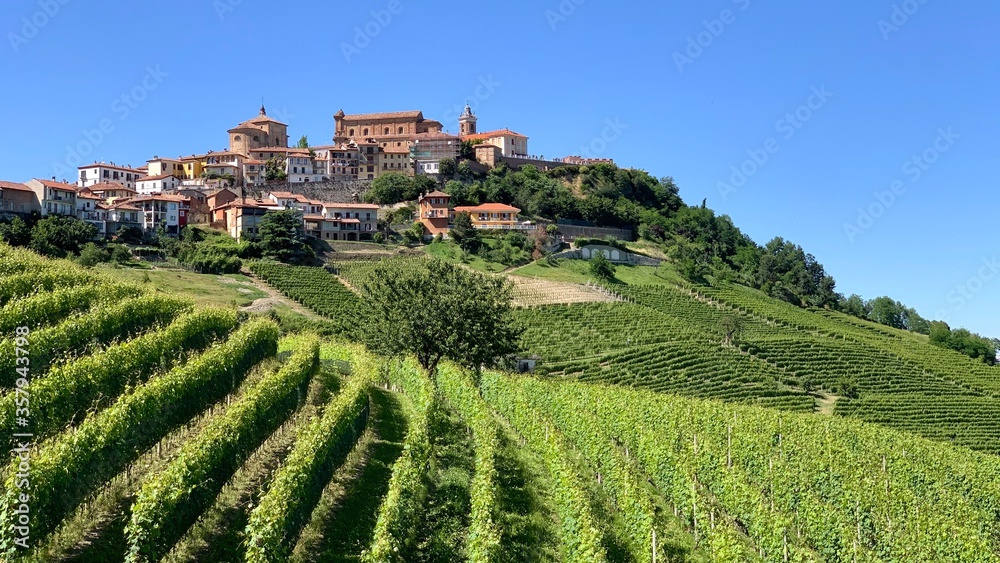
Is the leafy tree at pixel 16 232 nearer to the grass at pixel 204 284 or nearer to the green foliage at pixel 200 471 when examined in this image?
the grass at pixel 204 284

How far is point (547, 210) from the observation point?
307 ft

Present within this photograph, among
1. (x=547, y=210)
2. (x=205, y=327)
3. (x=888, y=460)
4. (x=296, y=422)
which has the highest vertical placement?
(x=547, y=210)

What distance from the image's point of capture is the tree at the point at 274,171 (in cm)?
9212

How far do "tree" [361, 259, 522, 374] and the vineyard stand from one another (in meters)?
3.08

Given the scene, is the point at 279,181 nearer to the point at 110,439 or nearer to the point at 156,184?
the point at 156,184

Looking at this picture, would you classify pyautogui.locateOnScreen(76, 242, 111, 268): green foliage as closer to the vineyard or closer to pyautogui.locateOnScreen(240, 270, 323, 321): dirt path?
pyautogui.locateOnScreen(240, 270, 323, 321): dirt path

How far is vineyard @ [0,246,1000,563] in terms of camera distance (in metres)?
14.0

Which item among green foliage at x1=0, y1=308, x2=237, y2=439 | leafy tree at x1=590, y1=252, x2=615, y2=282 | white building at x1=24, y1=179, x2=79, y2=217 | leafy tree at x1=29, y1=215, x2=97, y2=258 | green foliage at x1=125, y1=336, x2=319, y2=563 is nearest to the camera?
green foliage at x1=125, y1=336, x2=319, y2=563

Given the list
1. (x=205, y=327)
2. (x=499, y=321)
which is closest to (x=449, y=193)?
(x=499, y=321)

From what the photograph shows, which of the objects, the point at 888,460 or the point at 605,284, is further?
the point at 605,284

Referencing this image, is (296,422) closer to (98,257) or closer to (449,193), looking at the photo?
(98,257)

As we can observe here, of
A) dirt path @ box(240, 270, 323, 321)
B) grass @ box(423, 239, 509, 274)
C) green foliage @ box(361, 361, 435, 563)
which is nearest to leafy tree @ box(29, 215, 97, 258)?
dirt path @ box(240, 270, 323, 321)

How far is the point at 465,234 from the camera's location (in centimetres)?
7862

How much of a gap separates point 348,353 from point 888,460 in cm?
2029
